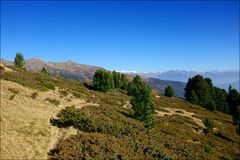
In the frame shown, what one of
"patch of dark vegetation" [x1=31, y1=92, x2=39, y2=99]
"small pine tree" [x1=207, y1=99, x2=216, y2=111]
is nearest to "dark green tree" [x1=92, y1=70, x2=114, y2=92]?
"patch of dark vegetation" [x1=31, y1=92, x2=39, y2=99]

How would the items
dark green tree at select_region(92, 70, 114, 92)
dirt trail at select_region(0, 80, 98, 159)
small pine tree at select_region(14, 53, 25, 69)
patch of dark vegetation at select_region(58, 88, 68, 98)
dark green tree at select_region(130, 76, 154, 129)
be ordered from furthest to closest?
small pine tree at select_region(14, 53, 25, 69), dark green tree at select_region(92, 70, 114, 92), patch of dark vegetation at select_region(58, 88, 68, 98), dark green tree at select_region(130, 76, 154, 129), dirt trail at select_region(0, 80, 98, 159)

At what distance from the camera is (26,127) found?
27812 millimetres

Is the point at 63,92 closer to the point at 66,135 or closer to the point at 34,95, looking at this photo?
the point at 34,95

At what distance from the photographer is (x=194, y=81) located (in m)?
111

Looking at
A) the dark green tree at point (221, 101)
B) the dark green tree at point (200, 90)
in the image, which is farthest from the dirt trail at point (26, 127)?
the dark green tree at point (221, 101)

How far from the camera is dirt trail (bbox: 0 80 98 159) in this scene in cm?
2453

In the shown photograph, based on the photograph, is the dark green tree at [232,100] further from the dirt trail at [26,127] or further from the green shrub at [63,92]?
the dirt trail at [26,127]

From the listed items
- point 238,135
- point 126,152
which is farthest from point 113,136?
point 238,135

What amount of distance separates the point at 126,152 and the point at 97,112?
1117cm

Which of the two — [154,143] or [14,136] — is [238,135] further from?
[14,136]

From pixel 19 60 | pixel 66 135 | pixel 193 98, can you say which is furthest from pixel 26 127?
pixel 193 98

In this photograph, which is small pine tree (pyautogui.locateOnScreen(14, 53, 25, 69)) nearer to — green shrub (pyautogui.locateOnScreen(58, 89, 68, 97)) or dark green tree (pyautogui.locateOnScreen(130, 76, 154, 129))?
green shrub (pyautogui.locateOnScreen(58, 89, 68, 97))

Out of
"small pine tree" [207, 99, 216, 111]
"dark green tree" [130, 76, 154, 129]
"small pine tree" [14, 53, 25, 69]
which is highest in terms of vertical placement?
"small pine tree" [14, 53, 25, 69]

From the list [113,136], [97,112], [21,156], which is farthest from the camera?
[97,112]
